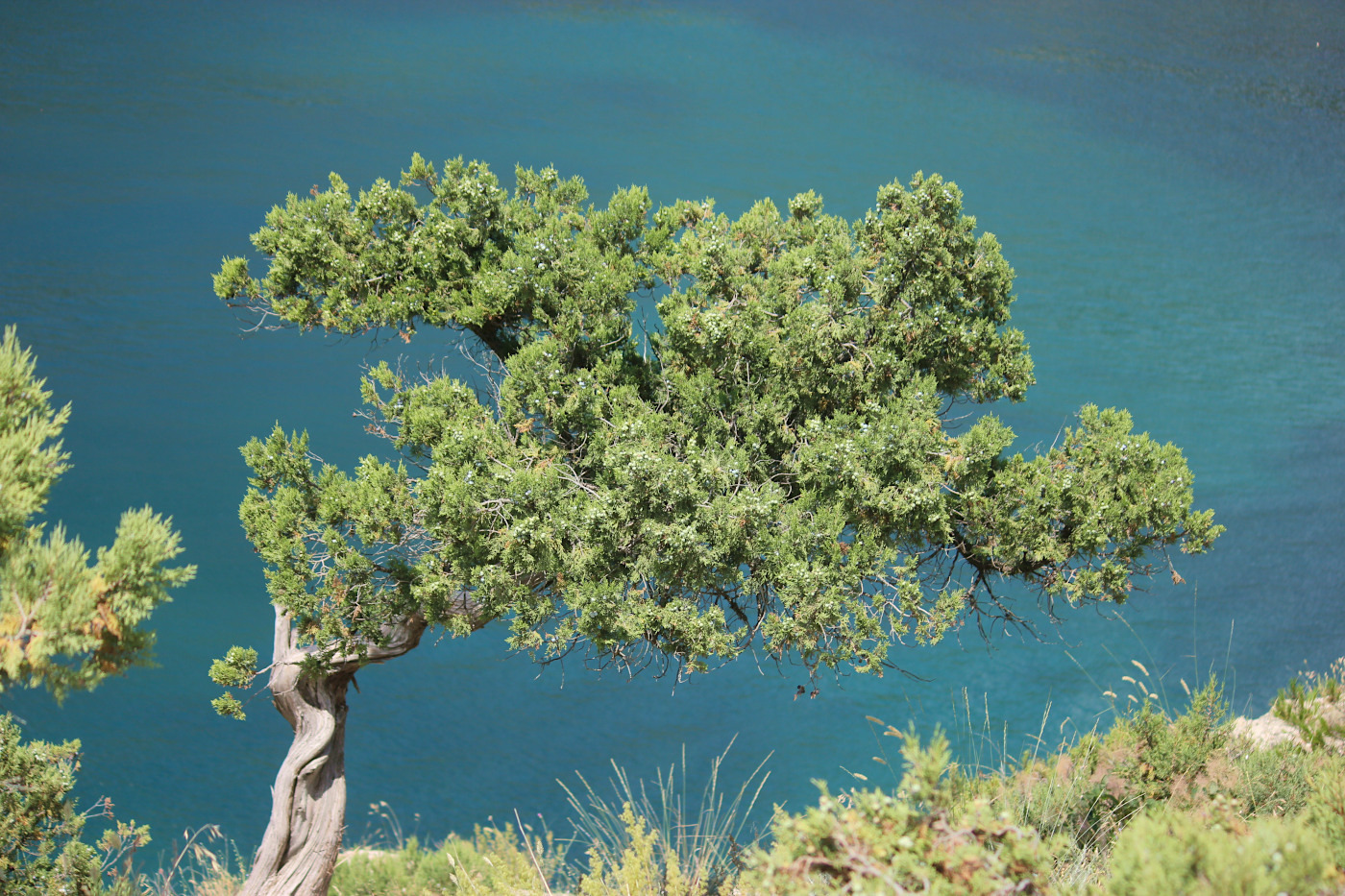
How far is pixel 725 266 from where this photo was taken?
354 centimetres

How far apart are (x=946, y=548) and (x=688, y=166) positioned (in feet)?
20.9

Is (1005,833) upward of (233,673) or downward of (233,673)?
downward

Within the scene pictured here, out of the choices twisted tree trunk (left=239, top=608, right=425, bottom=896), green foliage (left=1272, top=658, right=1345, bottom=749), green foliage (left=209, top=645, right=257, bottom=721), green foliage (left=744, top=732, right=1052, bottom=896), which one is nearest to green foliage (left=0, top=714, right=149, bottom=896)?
twisted tree trunk (left=239, top=608, right=425, bottom=896)

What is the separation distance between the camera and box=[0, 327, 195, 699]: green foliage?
1.88 m

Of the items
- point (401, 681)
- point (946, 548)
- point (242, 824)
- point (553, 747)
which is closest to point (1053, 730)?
point (553, 747)

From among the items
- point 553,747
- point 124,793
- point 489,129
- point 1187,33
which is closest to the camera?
point 124,793

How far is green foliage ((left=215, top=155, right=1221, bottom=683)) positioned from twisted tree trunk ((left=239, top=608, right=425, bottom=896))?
560 mm

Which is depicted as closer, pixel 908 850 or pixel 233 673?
pixel 908 850

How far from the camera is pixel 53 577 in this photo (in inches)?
75.6

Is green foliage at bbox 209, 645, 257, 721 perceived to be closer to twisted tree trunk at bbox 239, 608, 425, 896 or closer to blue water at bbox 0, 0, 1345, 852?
twisted tree trunk at bbox 239, 608, 425, 896

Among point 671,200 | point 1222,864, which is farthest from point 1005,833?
point 671,200

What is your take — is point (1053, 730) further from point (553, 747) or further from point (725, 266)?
point (725, 266)

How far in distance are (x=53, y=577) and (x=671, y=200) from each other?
7520 millimetres

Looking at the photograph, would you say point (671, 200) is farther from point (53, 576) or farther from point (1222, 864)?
point (1222, 864)
